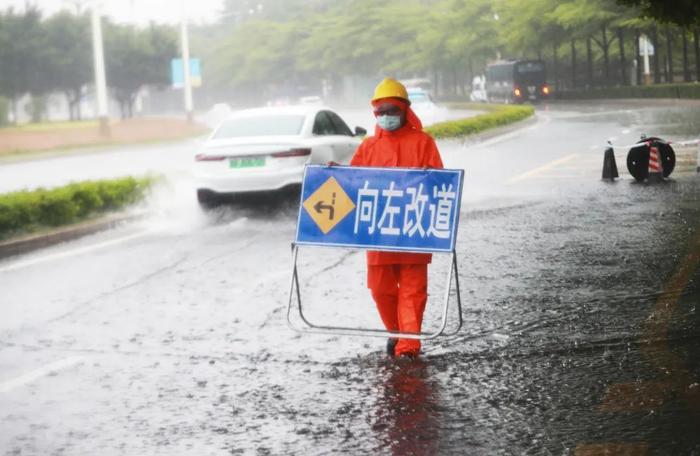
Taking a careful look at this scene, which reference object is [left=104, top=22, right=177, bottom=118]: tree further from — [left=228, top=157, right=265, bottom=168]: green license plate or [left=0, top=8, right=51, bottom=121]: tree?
[left=228, top=157, right=265, bottom=168]: green license plate

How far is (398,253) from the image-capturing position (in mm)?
7914

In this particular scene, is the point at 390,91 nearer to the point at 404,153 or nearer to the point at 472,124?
the point at 404,153

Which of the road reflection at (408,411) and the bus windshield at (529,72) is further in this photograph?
the bus windshield at (529,72)

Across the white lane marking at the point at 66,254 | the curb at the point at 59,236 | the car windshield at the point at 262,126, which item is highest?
the car windshield at the point at 262,126

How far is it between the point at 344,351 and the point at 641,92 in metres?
61.8

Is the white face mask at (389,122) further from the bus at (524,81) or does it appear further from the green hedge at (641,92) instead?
the bus at (524,81)

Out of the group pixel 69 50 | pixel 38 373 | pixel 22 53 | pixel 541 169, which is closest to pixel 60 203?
pixel 38 373

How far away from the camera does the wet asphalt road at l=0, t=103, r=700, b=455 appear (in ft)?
20.1

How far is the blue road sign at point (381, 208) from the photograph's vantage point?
7.74m

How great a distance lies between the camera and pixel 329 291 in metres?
10.6

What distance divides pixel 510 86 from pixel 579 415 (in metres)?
76.7

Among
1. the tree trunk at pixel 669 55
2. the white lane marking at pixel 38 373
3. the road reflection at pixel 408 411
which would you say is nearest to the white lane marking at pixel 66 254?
the white lane marking at pixel 38 373

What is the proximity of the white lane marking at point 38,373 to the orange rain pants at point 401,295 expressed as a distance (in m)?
1.94

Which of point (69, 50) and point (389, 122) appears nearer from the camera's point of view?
point (389, 122)
